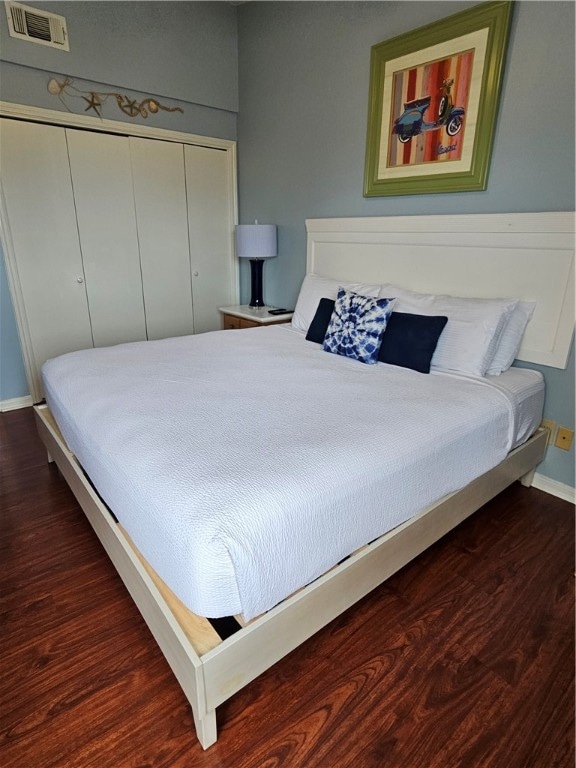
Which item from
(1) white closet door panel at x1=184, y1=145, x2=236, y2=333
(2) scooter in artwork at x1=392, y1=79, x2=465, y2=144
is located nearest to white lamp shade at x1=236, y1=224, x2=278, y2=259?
(1) white closet door panel at x1=184, y1=145, x2=236, y2=333

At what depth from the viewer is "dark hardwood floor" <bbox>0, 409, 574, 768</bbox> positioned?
110cm

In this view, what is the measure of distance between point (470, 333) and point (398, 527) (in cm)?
109

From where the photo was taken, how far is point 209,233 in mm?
3818

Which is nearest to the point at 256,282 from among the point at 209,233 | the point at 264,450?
the point at 209,233

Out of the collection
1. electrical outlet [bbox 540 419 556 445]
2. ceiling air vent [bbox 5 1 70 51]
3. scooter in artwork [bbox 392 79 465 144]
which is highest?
ceiling air vent [bbox 5 1 70 51]

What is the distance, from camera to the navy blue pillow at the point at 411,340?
6.82ft

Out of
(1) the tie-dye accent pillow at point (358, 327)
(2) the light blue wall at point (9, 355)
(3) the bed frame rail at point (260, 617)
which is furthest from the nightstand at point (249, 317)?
(3) the bed frame rail at point (260, 617)

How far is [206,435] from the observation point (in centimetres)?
136

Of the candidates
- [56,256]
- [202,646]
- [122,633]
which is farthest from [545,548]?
[56,256]

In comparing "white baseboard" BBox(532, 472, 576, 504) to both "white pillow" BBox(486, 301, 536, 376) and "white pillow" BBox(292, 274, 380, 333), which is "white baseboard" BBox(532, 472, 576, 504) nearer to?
"white pillow" BBox(486, 301, 536, 376)

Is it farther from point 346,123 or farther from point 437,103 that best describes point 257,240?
point 437,103

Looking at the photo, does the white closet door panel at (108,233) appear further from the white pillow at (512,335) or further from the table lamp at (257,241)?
the white pillow at (512,335)

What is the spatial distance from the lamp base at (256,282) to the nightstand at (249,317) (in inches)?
2.9

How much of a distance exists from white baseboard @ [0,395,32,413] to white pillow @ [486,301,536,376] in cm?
328
